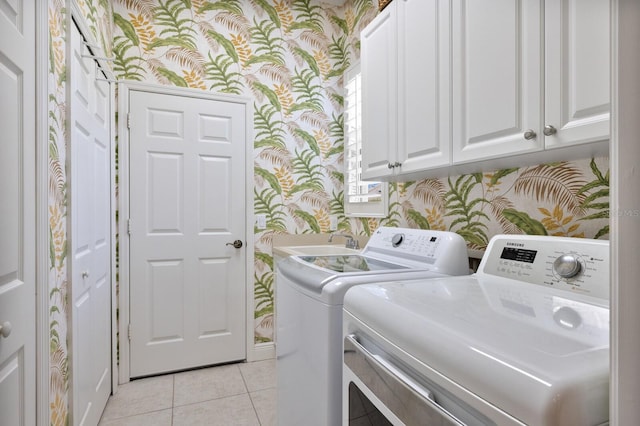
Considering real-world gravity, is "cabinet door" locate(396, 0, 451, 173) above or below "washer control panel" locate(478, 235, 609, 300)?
above

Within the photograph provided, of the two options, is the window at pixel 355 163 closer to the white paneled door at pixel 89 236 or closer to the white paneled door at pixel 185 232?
the white paneled door at pixel 185 232

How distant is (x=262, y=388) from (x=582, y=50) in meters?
2.38

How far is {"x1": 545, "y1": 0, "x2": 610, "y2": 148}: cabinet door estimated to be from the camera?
2.76 feet

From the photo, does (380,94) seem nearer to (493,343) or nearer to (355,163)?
(355,163)

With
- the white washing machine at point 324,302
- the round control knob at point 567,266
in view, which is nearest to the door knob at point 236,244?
the white washing machine at point 324,302

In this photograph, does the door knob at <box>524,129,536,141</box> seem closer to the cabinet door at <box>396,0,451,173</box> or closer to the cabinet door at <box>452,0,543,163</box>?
the cabinet door at <box>452,0,543,163</box>

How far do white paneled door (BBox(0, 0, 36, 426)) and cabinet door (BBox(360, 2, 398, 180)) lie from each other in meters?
1.40

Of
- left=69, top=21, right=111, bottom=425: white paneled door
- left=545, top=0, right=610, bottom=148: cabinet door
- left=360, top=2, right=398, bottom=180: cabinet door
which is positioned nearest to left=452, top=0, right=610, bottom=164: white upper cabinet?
left=545, top=0, right=610, bottom=148: cabinet door

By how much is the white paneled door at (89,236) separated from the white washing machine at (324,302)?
0.93 meters

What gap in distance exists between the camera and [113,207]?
2.31 m

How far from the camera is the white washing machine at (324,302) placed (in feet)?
3.70

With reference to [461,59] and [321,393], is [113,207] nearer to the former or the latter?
[321,393]

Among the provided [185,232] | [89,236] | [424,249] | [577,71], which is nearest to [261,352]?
[185,232]

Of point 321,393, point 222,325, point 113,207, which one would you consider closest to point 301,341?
point 321,393
